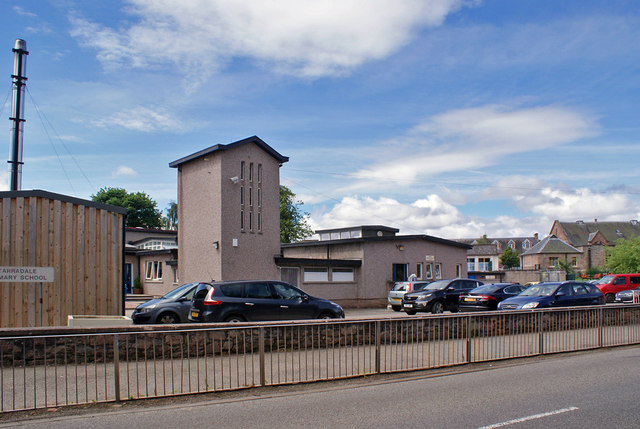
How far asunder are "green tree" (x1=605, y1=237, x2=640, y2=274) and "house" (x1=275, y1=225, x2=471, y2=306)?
1326 inches

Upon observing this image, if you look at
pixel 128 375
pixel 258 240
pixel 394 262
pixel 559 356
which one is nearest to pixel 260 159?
pixel 258 240

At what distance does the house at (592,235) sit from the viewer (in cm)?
9056

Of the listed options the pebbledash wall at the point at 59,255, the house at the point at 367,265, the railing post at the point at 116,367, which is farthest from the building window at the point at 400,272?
the railing post at the point at 116,367

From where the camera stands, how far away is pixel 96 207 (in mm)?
14906

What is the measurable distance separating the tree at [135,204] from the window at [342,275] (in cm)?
4636

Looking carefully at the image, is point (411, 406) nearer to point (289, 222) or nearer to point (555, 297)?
point (555, 297)

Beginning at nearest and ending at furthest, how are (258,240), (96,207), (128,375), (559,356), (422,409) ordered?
1. (422,409)
2. (128,375)
3. (559,356)
4. (96,207)
5. (258,240)

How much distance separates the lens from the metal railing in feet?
24.5

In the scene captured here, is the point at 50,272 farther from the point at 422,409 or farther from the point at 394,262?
the point at 394,262

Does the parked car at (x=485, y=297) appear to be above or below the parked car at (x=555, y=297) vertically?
below

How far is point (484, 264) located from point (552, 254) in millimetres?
17238

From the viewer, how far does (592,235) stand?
9294 cm

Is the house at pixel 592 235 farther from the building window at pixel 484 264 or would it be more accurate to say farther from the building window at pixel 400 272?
the building window at pixel 400 272

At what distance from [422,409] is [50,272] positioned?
10.7 meters
